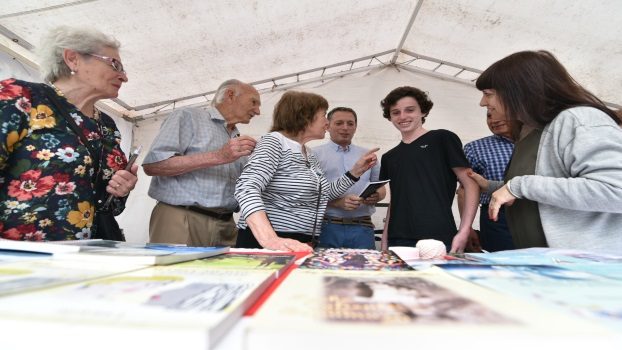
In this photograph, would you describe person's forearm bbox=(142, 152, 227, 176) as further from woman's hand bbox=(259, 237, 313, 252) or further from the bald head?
woman's hand bbox=(259, 237, 313, 252)

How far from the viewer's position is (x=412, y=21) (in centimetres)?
364

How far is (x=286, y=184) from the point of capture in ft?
3.88

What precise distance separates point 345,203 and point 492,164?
86 cm

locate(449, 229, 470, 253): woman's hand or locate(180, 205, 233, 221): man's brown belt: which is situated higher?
locate(180, 205, 233, 221): man's brown belt

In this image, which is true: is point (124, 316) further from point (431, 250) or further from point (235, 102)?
point (235, 102)

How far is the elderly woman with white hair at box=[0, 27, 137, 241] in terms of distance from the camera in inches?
33.7

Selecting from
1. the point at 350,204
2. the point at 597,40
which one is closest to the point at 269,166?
the point at 350,204

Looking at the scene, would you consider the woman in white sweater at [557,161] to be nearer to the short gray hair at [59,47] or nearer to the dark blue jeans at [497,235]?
the dark blue jeans at [497,235]

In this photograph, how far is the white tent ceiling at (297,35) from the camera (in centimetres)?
238

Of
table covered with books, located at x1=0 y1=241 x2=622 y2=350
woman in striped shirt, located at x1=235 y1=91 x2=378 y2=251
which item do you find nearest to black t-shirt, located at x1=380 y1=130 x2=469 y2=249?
woman in striped shirt, located at x1=235 y1=91 x2=378 y2=251

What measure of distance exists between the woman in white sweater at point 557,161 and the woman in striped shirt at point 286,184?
610 millimetres

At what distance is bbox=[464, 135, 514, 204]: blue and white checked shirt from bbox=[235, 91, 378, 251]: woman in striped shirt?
101 cm

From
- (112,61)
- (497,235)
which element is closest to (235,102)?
(112,61)

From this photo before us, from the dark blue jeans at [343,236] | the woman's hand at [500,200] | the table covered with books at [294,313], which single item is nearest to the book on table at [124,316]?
the table covered with books at [294,313]
